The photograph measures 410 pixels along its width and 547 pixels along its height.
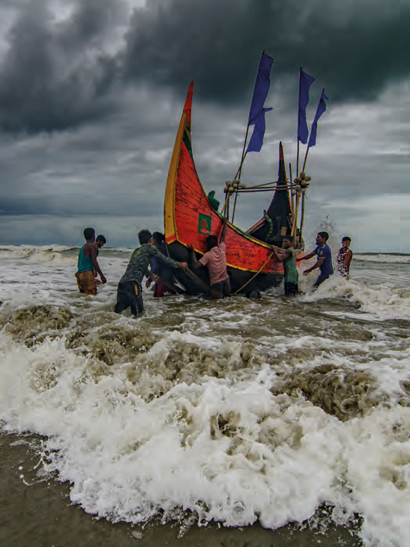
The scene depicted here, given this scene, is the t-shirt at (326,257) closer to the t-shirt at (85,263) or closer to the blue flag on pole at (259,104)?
the blue flag on pole at (259,104)

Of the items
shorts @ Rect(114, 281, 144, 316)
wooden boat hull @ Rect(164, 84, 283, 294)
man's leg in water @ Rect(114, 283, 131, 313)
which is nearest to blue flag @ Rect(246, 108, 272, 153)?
wooden boat hull @ Rect(164, 84, 283, 294)

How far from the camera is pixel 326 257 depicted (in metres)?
8.48

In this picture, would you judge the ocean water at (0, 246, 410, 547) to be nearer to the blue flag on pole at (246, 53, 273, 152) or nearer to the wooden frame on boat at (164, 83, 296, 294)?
the wooden frame on boat at (164, 83, 296, 294)

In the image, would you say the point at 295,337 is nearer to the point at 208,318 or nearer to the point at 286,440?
the point at 208,318

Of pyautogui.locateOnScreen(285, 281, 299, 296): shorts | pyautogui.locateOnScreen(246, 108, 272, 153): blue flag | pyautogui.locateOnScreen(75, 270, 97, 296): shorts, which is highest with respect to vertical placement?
pyautogui.locateOnScreen(246, 108, 272, 153): blue flag

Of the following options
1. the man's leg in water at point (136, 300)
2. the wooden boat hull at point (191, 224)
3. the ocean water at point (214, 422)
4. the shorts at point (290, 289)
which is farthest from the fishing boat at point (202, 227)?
the ocean water at point (214, 422)

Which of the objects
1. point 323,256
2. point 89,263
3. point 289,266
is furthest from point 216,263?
point 323,256

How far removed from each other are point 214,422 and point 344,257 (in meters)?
7.88

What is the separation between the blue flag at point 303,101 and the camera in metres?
9.82

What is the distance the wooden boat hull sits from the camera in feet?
22.2

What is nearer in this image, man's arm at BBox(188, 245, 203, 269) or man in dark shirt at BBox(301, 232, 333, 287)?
man's arm at BBox(188, 245, 203, 269)

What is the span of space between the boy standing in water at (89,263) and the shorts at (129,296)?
1277 millimetres

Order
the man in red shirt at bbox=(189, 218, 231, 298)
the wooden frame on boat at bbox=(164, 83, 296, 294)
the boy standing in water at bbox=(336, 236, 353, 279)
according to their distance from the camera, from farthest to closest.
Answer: the boy standing in water at bbox=(336, 236, 353, 279)
the man in red shirt at bbox=(189, 218, 231, 298)
the wooden frame on boat at bbox=(164, 83, 296, 294)

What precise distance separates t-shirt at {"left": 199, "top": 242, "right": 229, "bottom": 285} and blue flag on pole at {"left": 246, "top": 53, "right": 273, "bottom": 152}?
3874 millimetres
